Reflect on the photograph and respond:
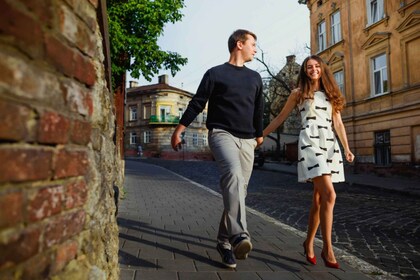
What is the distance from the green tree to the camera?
12.9 m

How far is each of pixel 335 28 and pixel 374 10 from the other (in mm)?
3438

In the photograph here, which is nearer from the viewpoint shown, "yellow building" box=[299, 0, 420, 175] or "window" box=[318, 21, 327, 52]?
"yellow building" box=[299, 0, 420, 175]

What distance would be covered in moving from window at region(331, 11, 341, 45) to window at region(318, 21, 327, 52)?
0.88 m

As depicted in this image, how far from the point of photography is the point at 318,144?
3670 mm

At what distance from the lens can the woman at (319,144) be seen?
11.7 ft

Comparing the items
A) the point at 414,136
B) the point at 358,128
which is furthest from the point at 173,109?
the point at 414,136

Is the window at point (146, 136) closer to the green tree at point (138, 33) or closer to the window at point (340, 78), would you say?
the window at point (340, 78)

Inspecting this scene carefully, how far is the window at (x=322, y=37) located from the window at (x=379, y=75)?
5134mm

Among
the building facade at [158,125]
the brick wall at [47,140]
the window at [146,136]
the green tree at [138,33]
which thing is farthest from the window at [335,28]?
the window at [146,136]

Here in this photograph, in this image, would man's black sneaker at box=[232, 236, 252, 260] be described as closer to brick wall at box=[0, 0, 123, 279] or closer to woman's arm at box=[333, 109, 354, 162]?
brick wall at box=[0, 0, 123, 279]

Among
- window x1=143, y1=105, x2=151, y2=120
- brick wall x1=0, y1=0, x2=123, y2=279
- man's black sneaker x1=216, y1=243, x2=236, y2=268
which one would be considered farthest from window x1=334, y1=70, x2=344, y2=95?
window x1=143, y1=105, x2=151, y2=120

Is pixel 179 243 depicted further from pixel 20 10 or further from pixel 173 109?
pixel 173 109

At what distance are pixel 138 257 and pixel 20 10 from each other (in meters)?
3.10

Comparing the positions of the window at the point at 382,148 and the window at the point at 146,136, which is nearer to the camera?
the window at the point at 382,148
